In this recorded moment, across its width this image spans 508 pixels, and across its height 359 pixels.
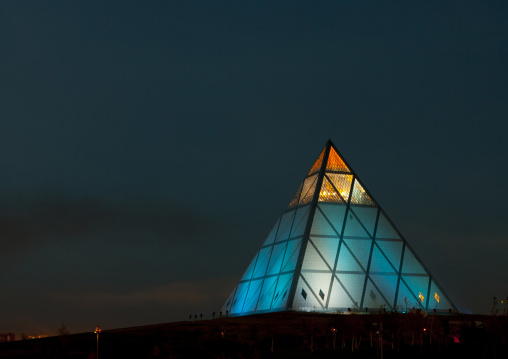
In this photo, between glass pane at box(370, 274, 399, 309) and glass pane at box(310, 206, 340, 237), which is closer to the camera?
glass pane at box(370, 274, 399, 309)

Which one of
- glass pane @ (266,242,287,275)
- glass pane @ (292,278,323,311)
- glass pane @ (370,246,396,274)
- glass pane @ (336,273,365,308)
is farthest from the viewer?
glass pane @ (266,242,287,275)

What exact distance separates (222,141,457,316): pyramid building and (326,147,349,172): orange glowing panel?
Answer: 0.37 feet

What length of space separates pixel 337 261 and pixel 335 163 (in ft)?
42.4

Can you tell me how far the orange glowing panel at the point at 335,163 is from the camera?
83062 millimetres

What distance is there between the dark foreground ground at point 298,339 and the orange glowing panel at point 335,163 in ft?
68.0

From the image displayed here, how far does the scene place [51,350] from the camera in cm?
5106

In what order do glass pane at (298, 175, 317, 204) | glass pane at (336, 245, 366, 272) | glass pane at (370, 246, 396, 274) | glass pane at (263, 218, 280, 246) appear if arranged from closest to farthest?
glass pane at (336, 245, 366, 272)
glass pane at (370, 246, 396, 274)
glass pane at (298, 175, 317, 204)
glass pane at (263, 218, 280, 246)

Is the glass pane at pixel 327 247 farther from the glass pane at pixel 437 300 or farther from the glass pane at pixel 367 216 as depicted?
the glass pane at pixel 437 300

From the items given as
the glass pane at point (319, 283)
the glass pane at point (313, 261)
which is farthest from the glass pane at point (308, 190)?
the glass pane at point (319, 283)

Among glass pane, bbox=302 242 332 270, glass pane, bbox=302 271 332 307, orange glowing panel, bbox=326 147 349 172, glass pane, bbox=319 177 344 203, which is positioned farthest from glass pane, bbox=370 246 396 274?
orange glowing panel, bbox=326 147 349 172

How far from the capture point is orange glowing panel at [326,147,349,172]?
273ft

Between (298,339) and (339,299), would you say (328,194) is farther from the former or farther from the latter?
(298,339)

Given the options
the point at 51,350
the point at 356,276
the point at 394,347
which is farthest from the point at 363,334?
the point at 51,350

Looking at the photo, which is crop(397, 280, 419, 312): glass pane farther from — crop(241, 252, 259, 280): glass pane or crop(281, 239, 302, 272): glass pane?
crop(241, 252, 259, 280): glass pane
